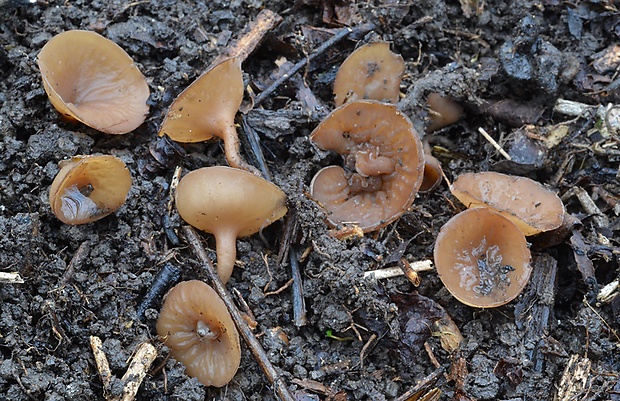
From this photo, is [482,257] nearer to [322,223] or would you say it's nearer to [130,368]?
[322,223]

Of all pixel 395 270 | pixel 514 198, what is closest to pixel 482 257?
pixel 514 198

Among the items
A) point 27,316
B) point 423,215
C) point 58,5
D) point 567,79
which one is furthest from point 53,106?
point 567,79

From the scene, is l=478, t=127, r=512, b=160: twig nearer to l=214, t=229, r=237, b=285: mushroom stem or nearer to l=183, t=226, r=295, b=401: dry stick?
l=214, t=229, r=237, b=285: mushroom stem

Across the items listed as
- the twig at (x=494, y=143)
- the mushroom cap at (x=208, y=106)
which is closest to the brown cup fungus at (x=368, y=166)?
the mushroom cap at (x=208, y=106)

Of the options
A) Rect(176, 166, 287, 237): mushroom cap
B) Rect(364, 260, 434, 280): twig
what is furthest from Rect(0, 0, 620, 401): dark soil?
Rect(176, 166, 287, 237): mushroom cap

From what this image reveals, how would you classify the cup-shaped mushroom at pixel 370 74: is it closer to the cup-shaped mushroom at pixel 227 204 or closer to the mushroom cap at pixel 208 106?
the mushroom cap at pixel 208 106

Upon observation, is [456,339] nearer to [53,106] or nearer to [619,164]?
[619,164]
